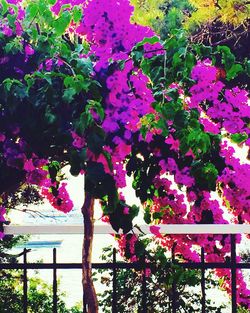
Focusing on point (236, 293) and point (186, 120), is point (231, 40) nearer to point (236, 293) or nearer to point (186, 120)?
point (236, 293)

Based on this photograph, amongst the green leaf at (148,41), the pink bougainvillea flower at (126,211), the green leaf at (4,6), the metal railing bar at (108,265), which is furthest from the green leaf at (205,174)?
the metal railing bar at (108,265)

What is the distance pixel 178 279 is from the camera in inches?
90.1

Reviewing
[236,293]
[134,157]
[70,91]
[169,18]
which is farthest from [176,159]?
[169,18]

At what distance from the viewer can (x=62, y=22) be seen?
204 centimetres

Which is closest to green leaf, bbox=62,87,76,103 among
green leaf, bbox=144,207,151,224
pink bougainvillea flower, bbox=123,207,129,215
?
pink bougainvillea flower, bbox=123,207,129,215

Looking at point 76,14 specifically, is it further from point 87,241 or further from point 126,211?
point 87,241

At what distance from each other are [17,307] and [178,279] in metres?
2.72

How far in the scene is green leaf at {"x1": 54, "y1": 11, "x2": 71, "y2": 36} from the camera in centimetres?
203

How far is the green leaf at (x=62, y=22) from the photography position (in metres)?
2.03

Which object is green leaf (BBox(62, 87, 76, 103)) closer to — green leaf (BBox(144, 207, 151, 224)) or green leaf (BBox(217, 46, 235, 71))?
green leaf (BBox(217, 46, 235, 71))

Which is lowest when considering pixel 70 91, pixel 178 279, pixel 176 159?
pixel 178 279

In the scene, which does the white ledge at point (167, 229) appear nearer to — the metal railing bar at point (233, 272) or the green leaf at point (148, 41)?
the metal railing bar at point (233, 272)

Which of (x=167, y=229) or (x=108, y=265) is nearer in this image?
(x=167, y=229)

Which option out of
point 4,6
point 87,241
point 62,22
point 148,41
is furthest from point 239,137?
point 4,6
